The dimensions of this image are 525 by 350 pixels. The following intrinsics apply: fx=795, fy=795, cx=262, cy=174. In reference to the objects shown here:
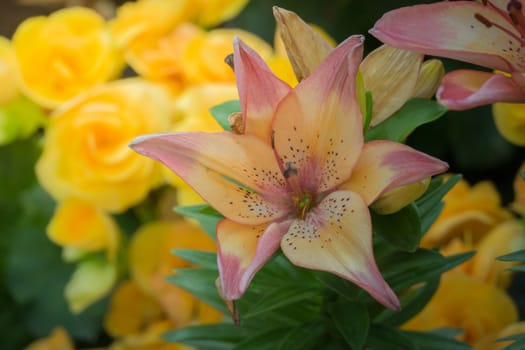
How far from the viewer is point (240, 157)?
0.97 ft

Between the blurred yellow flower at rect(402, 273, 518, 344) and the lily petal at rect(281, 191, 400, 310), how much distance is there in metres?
0.20

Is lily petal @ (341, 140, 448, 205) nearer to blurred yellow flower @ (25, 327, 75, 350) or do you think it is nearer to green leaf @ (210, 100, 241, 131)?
green leaf @ (210, 100, 241, 131)

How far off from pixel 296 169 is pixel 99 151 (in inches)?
12.5

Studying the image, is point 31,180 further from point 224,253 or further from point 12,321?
point 224,253

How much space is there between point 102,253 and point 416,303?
302 mm

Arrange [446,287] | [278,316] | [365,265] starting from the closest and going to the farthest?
1. [365,265]
2. [278,316]
3. [446,287]

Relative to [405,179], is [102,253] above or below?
below

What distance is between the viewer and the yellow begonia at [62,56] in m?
0.63

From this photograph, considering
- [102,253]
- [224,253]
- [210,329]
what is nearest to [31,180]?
[102,253]

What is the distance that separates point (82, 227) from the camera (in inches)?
23.5

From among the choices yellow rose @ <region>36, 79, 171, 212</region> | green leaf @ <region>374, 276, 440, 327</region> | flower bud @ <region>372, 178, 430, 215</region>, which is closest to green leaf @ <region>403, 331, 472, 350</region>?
green leaf @ <region>374, 276, 440, 327</region>

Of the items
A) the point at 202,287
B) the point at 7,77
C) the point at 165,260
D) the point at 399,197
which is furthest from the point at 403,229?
the point at 7,77

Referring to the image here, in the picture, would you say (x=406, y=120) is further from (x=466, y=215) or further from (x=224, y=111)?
(x=466, y=215)

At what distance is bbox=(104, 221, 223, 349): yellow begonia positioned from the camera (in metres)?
0.56
